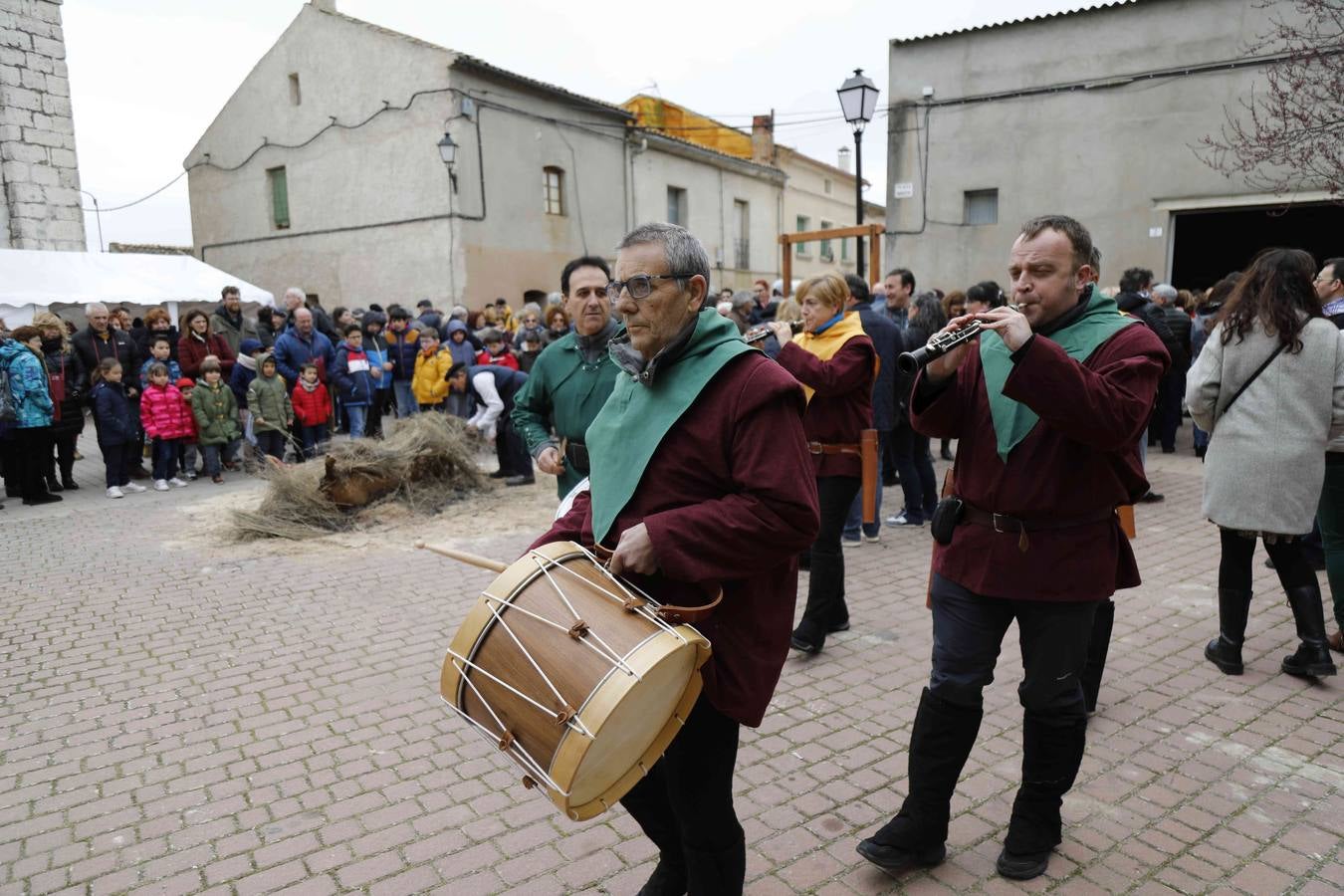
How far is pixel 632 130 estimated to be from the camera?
1002 inches

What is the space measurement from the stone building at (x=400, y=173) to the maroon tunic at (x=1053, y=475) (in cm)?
1941

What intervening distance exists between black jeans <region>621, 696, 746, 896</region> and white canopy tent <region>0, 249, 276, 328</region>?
543 inches

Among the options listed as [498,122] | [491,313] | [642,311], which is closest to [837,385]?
[642,311]

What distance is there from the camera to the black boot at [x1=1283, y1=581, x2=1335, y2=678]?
4.25 meters

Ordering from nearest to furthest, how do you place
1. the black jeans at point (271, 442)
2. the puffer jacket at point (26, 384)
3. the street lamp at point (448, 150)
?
the puffer jacket at point (26, 384) → the black jeans at point (271, 442) → the street lamp at point (448, 150)

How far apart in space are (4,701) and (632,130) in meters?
23.6

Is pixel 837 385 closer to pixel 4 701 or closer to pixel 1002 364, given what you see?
pixel 1002 364

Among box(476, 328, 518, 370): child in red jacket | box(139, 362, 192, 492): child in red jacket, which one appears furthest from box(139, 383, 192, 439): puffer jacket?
box(476, 328, 518, 370): child in red jacket

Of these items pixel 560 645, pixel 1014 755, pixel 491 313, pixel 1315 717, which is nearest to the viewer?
pixel 560 645

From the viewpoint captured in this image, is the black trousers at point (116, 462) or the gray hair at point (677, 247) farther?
the black trousers at point (116, 462)

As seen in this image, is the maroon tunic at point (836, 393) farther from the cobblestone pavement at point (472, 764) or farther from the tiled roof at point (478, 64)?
the tiled roof at point (478, 64)

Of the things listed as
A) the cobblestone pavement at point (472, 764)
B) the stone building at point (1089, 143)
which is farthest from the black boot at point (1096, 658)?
the stone building at point (1089, 143)

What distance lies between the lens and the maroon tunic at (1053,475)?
2467mm

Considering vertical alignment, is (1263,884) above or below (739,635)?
below
